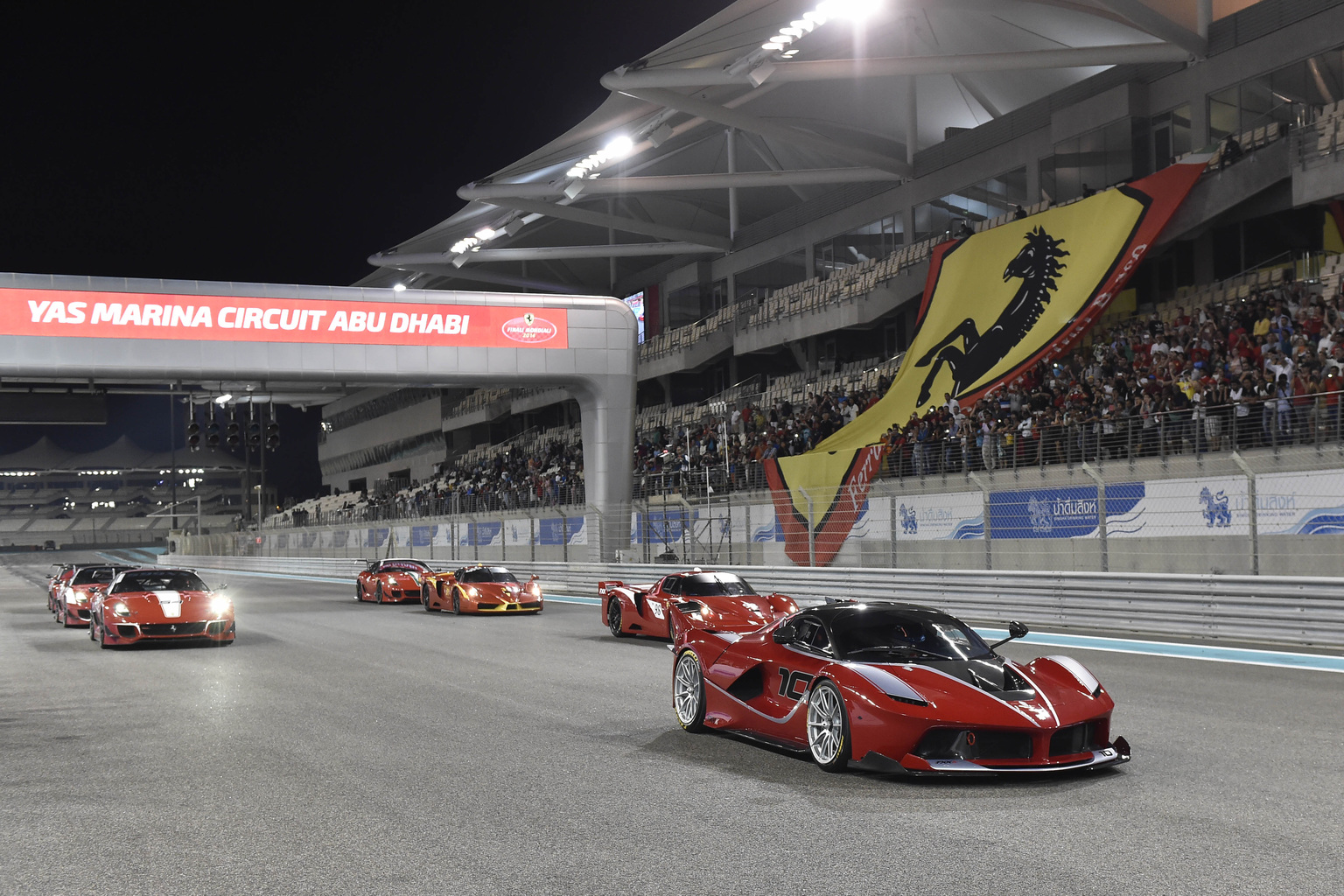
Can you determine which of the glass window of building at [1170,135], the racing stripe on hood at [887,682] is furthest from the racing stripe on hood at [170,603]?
the glass window of building at [1170,135]

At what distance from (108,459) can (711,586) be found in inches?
5193

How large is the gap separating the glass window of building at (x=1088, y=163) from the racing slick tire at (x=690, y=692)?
1013 inches

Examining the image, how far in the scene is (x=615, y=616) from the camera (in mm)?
18297

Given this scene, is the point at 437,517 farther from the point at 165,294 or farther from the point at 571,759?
the point at 571,759

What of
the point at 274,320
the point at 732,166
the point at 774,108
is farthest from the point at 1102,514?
the point at 732,166

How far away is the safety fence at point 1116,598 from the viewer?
1429 cm

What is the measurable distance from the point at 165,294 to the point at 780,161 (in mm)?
23363

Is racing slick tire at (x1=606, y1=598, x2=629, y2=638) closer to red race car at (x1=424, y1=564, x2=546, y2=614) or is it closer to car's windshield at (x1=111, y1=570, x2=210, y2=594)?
car's windshield at (x1=111, y1=570, x2=210, y2=594)

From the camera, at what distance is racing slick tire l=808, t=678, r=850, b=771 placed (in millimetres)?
7605

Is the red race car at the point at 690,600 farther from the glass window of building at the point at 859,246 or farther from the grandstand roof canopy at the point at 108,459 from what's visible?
the grandstand roof canopy at the point at 108,459

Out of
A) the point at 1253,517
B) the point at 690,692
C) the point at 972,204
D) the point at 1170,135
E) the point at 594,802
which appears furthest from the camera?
the point at 972,204

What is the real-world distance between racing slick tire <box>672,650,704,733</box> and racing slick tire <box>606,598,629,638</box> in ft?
27.5

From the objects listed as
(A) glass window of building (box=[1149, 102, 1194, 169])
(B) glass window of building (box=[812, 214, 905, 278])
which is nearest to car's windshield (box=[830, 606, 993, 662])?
(A) glass window of building (box=[1149, 102, 1194, 169])

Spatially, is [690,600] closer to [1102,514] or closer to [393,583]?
[1102,514]
